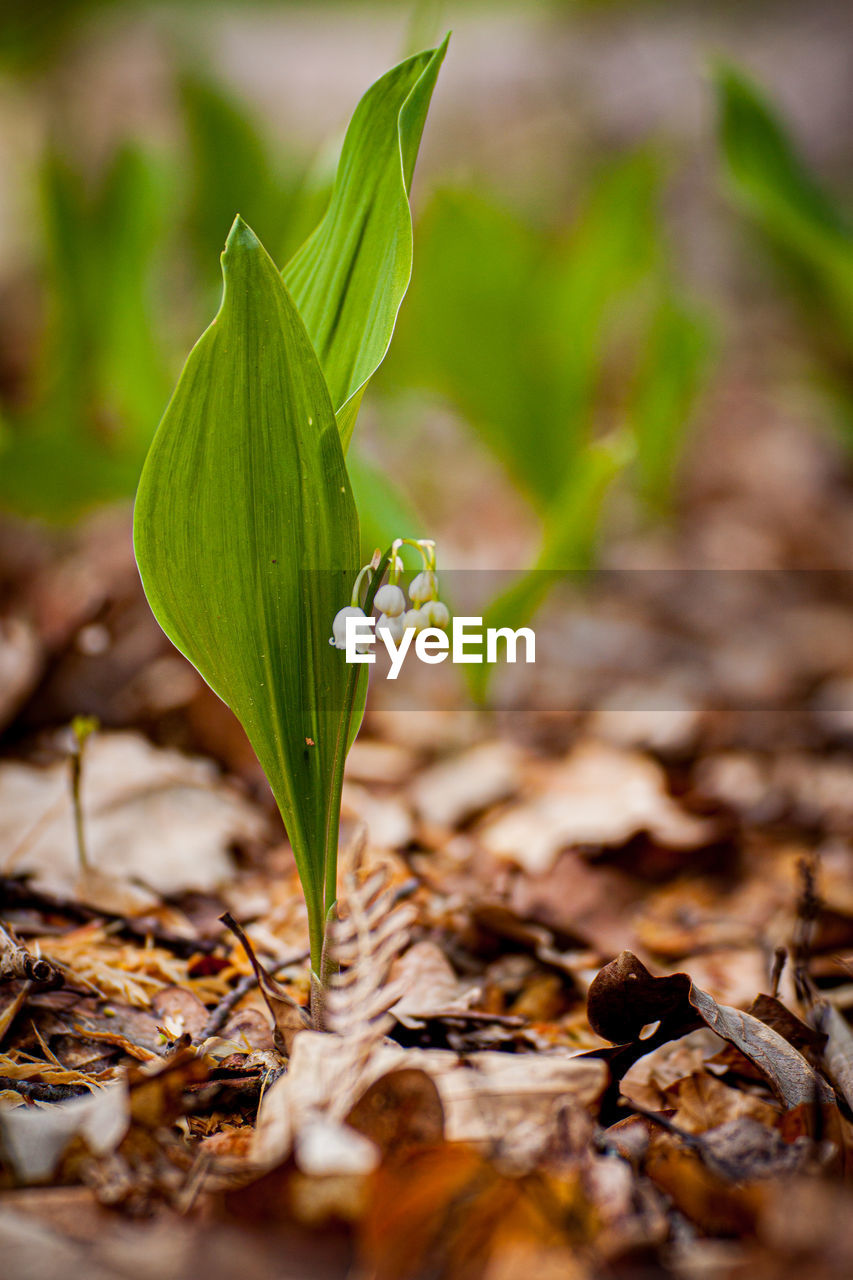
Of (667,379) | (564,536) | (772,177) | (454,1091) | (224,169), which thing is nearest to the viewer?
(454,1091)

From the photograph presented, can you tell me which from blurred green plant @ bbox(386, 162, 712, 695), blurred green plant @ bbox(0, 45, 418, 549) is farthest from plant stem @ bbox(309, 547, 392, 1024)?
blurred green plant @ bbox(386, 162, 712, 695)

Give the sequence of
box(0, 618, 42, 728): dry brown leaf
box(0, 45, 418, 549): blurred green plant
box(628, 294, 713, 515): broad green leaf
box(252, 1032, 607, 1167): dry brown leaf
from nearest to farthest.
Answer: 1. box(252, 1032, 607, 1167): dry brown leaf
2. box(0, 618, 42, 728): dry brown leaf
3. box(0, 45, 418, 549): blurred green plant
4. box(628, 294, 713, 515): broad green leaf

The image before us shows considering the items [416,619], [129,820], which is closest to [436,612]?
[416,619]

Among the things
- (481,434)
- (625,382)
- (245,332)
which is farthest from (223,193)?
(245,332)

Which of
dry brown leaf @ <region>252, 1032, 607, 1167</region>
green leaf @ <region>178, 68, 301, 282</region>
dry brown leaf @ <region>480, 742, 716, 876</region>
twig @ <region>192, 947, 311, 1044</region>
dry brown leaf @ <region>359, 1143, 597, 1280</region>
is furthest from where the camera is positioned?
green leaf @ <region>178, 68, 301, 282</region>

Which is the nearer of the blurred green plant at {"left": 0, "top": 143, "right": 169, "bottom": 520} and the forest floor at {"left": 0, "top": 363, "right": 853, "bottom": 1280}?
the forest floor at {"left": 0, "top": 363, "right": 853, "bottom": 1280}

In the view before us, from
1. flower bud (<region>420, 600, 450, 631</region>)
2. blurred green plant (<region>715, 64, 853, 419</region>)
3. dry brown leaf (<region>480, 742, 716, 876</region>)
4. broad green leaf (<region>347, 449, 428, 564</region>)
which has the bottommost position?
dry brown leaf (<region>480, 742, 716, 876</region>)

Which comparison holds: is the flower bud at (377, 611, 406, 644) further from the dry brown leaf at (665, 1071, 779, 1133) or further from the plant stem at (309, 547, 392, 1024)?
the dry brown leaf at (665, 1071, 779, 1133)

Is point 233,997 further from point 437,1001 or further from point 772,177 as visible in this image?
point 772,177
